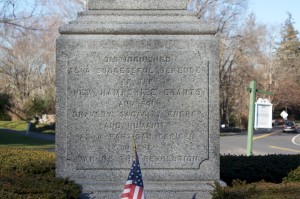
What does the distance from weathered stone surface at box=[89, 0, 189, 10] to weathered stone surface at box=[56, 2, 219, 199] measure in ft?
1.19

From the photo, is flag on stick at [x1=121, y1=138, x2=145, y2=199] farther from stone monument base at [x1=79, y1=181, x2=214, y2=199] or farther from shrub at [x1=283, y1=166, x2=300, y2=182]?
shrub at [x1=283, y1=166, x2=300, y2=182]

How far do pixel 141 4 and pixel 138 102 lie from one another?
141 cm

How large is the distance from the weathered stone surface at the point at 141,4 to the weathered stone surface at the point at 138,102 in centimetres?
36

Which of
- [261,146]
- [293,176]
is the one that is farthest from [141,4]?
[261,146]

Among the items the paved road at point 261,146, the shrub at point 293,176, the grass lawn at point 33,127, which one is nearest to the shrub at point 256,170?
the shrub at point 293,176

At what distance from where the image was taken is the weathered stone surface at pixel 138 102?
297 inches

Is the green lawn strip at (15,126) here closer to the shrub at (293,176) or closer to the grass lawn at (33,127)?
the grass lawn at (33,127)

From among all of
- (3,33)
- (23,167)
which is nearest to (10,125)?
(3,33)

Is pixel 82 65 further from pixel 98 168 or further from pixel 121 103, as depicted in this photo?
pixel 98 168

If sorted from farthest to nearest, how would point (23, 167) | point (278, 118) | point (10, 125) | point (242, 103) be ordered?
1. point (278, 118)
2. point (242, 103)
3. point (10, 125)
4. point (23, 167)

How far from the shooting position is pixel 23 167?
9.15 meters

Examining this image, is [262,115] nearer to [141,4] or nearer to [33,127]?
Answer: [141,4]

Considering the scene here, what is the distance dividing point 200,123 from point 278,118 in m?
96.3

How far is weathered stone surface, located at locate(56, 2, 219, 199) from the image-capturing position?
754 centimetres
